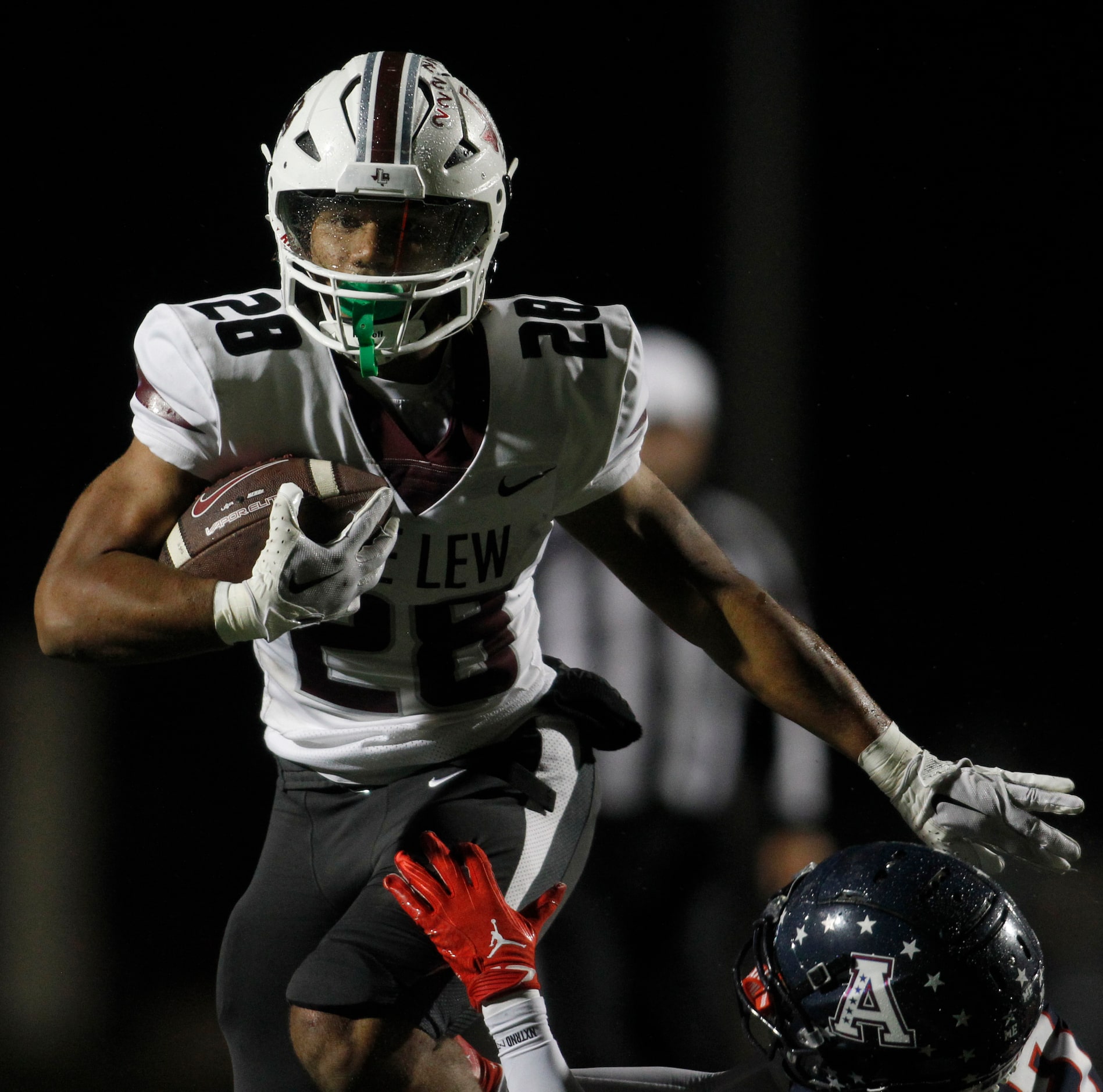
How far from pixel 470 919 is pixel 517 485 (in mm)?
533

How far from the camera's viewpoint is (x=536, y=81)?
2.71 meters

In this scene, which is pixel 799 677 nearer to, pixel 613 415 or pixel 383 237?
pixel 613 415

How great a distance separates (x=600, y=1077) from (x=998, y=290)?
175 cm

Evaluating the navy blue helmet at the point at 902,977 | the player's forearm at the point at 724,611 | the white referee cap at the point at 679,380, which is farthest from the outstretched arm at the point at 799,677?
the white referee cap at the point at 679,380

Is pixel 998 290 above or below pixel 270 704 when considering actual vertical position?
above

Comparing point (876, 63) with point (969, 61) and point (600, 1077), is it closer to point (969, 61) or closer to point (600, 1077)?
point (969, 61)

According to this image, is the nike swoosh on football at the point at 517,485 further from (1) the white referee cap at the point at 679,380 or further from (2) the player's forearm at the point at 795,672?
(1) the white referee cap at the point at 679,380

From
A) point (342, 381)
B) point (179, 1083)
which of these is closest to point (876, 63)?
point (342, 381)

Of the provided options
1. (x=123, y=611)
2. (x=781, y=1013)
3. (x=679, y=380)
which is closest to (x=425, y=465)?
(x=123, y=611)

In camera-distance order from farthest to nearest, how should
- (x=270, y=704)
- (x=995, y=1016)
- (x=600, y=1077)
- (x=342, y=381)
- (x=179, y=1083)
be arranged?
(x=179, y=1083) < (x=600, y=1077) < (x=270, y=704) < (x=342, y=381) < (x=995, y=1016)

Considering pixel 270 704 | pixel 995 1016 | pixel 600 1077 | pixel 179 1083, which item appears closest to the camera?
pixel 995 1016

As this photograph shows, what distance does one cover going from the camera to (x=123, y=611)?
148 cm

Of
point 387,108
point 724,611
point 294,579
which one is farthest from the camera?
point 724,611

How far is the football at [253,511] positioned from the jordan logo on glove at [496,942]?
479mm
